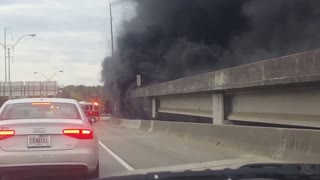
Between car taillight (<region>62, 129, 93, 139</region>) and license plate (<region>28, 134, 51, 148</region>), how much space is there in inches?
12.7

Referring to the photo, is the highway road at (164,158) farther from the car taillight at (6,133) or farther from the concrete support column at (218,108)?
the concrete support column at (218,108)

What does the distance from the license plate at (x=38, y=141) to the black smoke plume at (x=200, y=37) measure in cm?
2062

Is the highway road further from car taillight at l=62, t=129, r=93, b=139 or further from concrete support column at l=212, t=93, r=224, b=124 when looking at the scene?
concrete support column at l=212, t=93, r=224, b=124

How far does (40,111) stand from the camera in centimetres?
1020

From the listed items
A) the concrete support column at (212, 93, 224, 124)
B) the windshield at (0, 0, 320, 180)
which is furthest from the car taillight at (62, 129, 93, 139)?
the concrete support column at (212, 93, 224, 124)

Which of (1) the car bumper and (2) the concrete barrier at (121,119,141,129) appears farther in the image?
(2) the concrete barrier at (121,119,141,129)

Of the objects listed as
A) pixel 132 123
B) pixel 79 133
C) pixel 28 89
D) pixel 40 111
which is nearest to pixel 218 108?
pixel 132 123

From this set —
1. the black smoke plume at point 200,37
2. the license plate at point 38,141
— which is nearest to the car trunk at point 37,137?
the license plate at point 38,141

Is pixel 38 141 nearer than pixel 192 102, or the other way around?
pixel 38 141

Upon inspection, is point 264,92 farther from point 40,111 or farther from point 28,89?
point 28,89

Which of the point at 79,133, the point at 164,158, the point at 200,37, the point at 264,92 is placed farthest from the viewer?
the point at 200,37

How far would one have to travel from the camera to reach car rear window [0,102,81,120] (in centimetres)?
1002

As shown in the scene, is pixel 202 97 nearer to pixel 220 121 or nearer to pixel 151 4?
pixel 220 121

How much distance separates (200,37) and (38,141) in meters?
33.0
